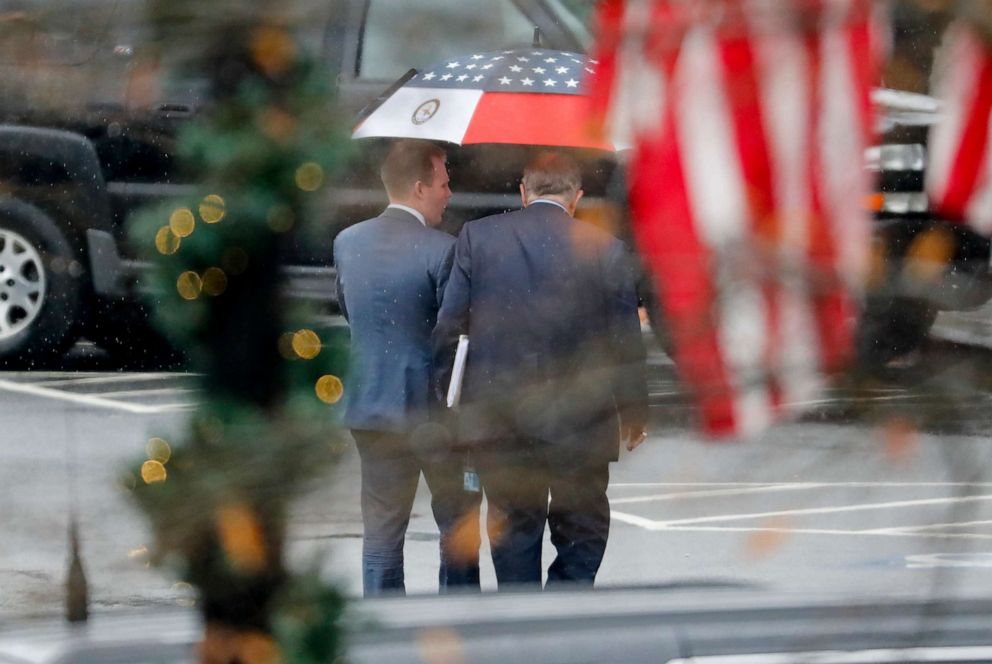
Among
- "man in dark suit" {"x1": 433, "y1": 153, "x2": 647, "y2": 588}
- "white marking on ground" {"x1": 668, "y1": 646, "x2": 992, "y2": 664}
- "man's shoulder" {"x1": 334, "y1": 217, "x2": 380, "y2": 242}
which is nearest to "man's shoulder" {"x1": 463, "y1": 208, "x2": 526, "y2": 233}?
"man in dark suit" {"x1": 433, "y1": 153, "x2": 647, "y2": 588}

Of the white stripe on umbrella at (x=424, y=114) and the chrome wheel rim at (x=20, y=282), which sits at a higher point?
the white stripe on umbrella at (x=424, y=114)

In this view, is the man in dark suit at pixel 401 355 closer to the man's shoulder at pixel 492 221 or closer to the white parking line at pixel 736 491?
the man's shoulder at pixel 492 221

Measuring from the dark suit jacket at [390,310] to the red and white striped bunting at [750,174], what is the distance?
11.6 inches

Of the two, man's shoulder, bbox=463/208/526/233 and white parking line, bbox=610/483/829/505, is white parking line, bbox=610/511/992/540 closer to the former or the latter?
white parking line, bbox=610/483/829/505

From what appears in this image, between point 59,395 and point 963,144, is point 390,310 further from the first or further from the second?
point 963,144

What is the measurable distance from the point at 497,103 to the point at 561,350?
0.28 metres

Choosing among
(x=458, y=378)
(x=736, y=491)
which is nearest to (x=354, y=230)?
(x=458, y=378)

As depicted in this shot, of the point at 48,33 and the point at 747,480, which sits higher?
the point at 48,33

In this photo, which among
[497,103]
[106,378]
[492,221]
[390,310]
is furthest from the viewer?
[106,378]

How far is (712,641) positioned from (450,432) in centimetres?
130

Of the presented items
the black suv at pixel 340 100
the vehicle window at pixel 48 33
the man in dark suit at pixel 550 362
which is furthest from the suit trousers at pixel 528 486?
the vehicle window at pixel 48 33

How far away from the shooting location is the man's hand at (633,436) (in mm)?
1347

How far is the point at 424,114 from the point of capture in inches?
67.2

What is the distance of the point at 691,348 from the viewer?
4.04ft
